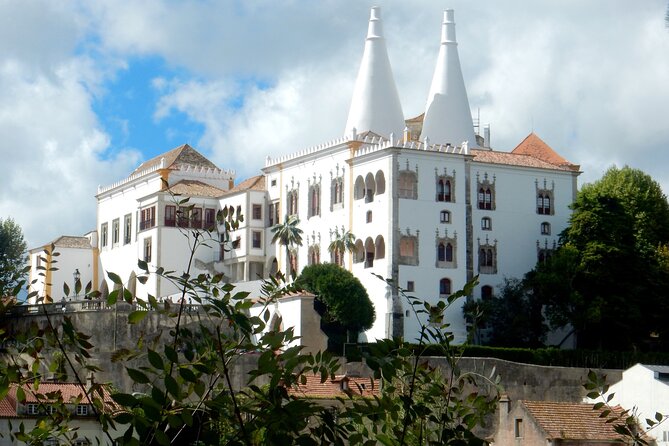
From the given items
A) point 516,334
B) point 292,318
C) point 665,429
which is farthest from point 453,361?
point 516,334

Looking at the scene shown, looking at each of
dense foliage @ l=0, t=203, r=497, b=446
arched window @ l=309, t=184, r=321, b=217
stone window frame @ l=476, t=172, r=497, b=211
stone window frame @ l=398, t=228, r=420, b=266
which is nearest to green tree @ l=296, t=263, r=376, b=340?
stone window frame @ l=398, t=228, r=420, b=266

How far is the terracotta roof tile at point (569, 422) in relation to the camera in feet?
161

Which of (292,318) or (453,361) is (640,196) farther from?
(453,361)

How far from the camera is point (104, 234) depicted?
91750 millimetres

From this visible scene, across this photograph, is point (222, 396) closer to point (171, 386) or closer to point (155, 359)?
point (155, 359)

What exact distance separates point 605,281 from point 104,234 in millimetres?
36307

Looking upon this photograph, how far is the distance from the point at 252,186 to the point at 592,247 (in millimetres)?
21555

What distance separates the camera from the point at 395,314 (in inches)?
2670

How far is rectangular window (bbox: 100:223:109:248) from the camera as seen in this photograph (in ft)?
299

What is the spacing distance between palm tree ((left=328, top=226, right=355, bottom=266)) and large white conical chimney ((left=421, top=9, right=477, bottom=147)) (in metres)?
10.0

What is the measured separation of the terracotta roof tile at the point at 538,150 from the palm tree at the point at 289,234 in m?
13.6

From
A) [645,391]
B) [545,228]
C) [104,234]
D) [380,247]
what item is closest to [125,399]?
[645,391]

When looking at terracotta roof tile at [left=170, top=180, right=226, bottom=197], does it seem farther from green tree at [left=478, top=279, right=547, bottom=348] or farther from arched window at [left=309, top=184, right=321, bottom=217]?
green tree at [left=478, top=279, right=547, bottom=348]

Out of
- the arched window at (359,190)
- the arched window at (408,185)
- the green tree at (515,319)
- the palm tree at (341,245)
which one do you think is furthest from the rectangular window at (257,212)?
the green tree at (515,319)
